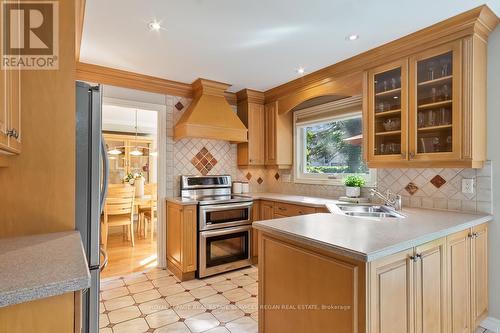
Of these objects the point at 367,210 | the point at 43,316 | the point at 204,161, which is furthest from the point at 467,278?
the point at 204,161

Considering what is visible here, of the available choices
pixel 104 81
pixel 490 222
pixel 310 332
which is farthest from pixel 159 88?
pixel 490 222

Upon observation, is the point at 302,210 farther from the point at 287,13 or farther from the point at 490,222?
the point at 287,13

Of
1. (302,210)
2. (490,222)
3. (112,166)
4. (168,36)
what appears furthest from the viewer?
(112,166)

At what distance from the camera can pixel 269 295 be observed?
1789mm

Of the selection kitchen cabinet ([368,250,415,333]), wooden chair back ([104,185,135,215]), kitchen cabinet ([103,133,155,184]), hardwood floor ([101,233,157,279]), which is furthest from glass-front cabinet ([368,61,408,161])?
kitchen cabinet ([103,133,155,184])

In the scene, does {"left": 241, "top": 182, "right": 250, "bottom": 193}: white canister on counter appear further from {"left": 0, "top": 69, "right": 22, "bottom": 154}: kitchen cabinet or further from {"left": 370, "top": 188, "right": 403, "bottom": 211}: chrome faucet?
{"left": 0, "top": 69, "right": 22, "bottom": 154}: kitchen cabinet

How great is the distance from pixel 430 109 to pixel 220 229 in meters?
2.47

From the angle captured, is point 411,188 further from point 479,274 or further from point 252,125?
point 252,125

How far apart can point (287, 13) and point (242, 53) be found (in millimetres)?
765

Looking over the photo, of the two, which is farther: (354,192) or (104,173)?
(354,192)

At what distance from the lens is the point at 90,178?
1.51 metres

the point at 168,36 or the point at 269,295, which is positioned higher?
the point at 168,36

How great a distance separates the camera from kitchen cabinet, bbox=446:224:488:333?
68.7 inches

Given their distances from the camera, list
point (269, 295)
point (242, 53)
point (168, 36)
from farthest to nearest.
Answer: point (242, 53) < point (168, 36) < point (269, 295)
